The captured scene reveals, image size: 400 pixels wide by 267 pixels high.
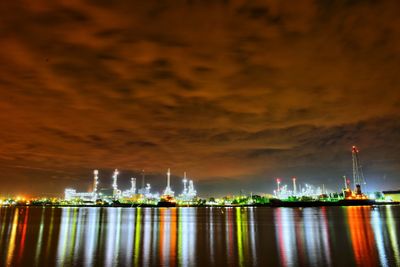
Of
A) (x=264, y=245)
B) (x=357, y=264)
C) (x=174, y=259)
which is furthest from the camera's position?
(x=264, y=245)

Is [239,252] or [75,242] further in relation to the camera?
[75,242]

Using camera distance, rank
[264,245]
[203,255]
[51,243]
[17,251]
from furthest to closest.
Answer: [51,243] < [264,245] < [17,251] < [203,255]

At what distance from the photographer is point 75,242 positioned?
3731cm

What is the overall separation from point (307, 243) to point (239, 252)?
28.8 ft

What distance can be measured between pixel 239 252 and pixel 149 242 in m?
10.8

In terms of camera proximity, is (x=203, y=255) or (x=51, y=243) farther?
(x=51, y=243)

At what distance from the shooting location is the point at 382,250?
2948 cm

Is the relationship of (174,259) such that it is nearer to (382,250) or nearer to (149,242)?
(149,242)

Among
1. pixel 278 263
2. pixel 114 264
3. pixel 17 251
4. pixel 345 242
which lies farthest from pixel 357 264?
pixel 17 251

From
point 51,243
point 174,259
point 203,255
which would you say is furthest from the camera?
point 51,243

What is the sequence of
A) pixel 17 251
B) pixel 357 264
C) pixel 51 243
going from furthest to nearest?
pixel 51 243 < pixel 17 251 < pixel 357 264

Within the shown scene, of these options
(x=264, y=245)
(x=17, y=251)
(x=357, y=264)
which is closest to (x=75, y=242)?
(x=17, y=251)

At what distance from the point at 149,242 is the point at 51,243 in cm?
981

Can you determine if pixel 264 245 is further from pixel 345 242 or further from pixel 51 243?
pixel 51 243
